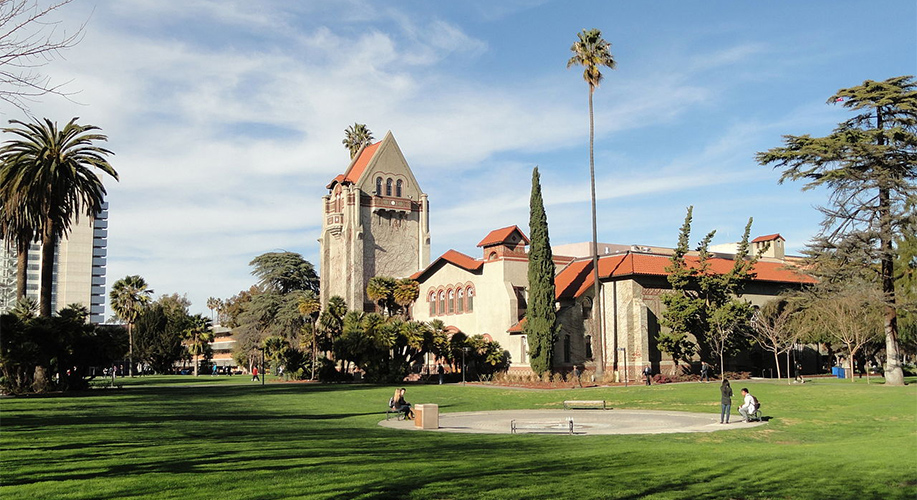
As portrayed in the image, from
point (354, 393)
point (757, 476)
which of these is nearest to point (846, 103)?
point (354, 393)

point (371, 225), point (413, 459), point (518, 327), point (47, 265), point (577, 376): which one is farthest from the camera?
point (371, 225)

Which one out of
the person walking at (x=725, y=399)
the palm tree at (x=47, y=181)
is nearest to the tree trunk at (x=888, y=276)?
the person walking at (x=725, y=399)

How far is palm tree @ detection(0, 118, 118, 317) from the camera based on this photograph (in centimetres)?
4125

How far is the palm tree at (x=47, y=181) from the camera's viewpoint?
41.2m

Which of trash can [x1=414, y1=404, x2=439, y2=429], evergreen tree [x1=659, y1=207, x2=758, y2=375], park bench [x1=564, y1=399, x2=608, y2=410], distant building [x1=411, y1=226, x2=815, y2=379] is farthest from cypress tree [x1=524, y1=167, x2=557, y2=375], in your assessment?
trash can [x1=414, y1=404, x2=439, y2=429]

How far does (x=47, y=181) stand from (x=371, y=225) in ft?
148

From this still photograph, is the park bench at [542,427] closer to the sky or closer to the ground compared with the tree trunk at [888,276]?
closer to the ground

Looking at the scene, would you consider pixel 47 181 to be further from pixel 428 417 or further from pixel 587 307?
pixel 587 307

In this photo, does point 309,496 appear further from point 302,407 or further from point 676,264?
point 676,264

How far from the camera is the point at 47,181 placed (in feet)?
136

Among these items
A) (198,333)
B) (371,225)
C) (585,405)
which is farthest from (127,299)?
(585,405)

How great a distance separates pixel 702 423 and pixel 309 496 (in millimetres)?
18801

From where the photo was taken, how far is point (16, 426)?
2197 centimetres

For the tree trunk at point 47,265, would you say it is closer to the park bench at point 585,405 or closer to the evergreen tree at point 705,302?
the park bench at point 585,405
